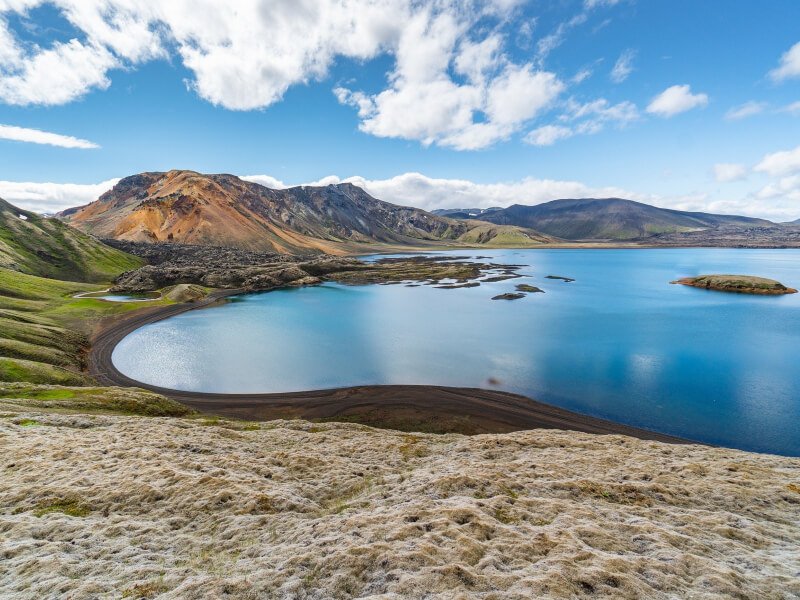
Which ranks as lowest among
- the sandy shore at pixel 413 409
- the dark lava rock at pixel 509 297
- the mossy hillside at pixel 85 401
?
the sandy shore at pixel 413 409

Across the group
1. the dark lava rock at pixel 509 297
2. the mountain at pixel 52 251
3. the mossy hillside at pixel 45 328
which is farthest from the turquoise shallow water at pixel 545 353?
the mountain at pixel 52 251

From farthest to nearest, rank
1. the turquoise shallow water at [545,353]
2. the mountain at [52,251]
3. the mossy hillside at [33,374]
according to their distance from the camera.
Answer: the mountain at [52,251] → the turquoise shallow water at [545,353] → the mossy hillside at [33,374]

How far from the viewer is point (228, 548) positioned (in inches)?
505

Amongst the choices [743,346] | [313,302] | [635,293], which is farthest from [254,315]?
[635,293]

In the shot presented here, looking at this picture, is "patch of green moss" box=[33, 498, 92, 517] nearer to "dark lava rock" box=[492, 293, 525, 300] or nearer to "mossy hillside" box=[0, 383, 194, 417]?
"mossy hillside" box=[0, 383, 194, 417]

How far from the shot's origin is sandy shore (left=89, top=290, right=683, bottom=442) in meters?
35.5

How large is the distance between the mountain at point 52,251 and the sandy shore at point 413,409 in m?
131

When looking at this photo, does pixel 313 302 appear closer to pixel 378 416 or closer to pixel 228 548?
pixel 378 416

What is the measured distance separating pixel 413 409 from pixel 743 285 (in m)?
143

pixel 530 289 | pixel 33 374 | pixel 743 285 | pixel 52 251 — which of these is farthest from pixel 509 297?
pixel 52 251

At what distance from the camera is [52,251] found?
14975 centimetres

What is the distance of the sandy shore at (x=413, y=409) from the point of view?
35500 mm

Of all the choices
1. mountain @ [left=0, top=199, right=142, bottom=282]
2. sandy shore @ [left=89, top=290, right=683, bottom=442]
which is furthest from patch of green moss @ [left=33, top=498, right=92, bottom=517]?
mountain @ [left=0, top=199, right=142, bottom=282]

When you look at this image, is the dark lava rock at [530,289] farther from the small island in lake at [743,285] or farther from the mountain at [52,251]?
the mountain at [52,251]
